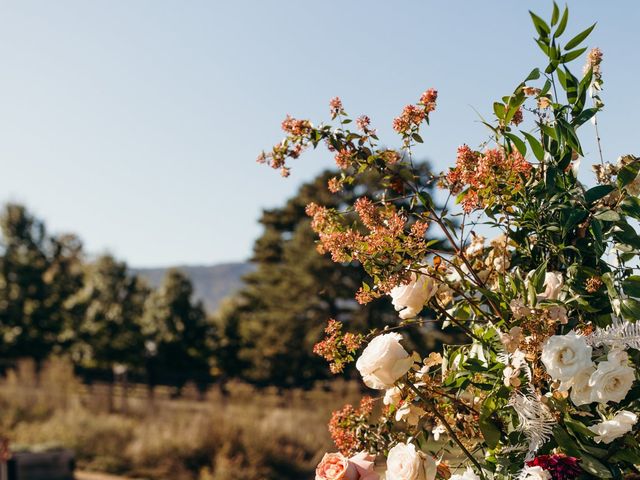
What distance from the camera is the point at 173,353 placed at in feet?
96.4

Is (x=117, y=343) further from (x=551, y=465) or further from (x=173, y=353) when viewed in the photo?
(x=551, y=465)

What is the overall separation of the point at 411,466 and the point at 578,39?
1.08 m

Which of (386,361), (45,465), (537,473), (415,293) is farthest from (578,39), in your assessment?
(45,465)

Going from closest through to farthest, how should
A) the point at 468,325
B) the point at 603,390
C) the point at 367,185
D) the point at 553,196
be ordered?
the point at 603,390 < the point at 553,196 < the point at 468,325 < the point at 367,185

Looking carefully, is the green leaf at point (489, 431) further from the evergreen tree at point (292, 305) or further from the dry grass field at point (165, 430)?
the evergreen tree at point (292, 305)

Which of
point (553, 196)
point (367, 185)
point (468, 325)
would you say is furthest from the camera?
point (367, 185)

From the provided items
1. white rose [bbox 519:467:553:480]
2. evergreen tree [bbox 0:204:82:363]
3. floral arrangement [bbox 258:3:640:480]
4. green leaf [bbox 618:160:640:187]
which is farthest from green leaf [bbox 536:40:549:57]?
evergreen tree [bbox 0:204:82:363]

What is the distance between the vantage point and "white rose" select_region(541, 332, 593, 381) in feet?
5.01

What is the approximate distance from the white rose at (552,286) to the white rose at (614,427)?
321mm

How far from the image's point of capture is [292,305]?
27344 millimetres

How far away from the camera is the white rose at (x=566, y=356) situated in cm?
153

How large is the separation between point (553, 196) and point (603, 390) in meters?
0.47

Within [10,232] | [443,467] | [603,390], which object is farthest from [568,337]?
[10,232]

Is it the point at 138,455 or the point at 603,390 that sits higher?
the point at 603,390
